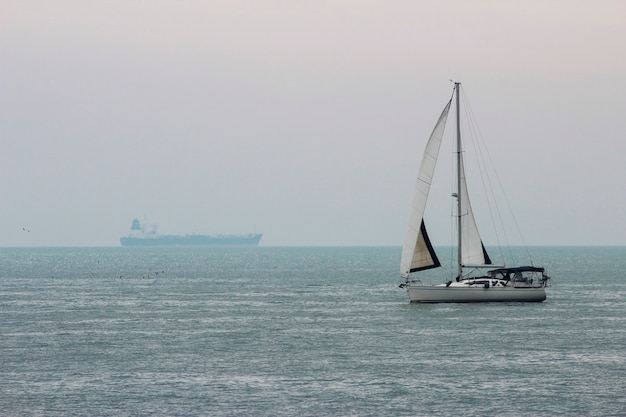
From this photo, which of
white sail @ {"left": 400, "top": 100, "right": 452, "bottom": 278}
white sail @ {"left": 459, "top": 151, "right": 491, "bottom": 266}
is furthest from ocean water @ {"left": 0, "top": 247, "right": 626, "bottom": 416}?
white sail @ {"left": 459, "top": 151, "right": 491, "bottom": 266}

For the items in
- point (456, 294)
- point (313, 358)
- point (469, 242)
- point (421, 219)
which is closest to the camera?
point (313, 358)

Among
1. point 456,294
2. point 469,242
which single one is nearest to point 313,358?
point 456,294

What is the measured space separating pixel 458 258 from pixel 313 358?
32.1 meters

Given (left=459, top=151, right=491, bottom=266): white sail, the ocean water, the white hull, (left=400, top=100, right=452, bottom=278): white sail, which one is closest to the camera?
the ocean water

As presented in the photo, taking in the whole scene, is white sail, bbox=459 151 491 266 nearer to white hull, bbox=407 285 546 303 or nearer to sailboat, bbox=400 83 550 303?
sailboat, bbox=400 83 550 303

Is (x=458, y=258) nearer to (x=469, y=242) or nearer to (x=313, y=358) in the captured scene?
(x=469, y=242)

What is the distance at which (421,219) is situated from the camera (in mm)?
87312

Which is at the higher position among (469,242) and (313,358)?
(469,242)

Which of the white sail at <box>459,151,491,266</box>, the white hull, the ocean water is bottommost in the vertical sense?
the ocean water

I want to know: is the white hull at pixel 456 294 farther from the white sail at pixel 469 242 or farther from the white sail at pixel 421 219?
the white sail at pixel 469 242

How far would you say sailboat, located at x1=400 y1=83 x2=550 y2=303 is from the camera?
84.1 metres

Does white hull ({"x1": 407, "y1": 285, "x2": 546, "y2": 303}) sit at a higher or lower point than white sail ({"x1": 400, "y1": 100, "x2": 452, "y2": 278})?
lower

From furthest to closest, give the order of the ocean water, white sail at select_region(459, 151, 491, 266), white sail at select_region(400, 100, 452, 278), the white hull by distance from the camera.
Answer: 1. white sail at select_region(459, 151, 491, 266)
2. white sail at select_region(400, 100, 452, 278)
3. the white hull
4. the ocean water

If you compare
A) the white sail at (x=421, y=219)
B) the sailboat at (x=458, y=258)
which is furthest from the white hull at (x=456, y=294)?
the white sail at (x=421, y=219)
